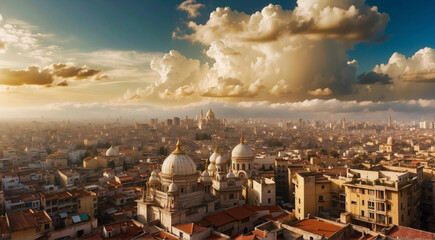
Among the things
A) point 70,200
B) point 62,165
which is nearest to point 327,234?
point 70,200

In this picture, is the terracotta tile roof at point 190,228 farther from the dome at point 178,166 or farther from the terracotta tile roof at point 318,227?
the terracotta tile roof at point 318,227

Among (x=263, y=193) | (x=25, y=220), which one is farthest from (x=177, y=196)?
(x=25, y=220)

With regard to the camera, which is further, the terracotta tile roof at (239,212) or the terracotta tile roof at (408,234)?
the terracotta tile roof at (239,212)

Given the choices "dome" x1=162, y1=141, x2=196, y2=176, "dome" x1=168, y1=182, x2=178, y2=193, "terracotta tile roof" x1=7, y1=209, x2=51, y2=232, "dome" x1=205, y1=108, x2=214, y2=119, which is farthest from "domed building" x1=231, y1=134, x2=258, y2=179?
"dome" x1=205, y1=108, x2=214, y2=119

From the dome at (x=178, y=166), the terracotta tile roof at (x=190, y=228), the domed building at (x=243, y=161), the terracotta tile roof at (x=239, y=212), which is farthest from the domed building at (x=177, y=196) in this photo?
the domed building at (x=243, y=161)

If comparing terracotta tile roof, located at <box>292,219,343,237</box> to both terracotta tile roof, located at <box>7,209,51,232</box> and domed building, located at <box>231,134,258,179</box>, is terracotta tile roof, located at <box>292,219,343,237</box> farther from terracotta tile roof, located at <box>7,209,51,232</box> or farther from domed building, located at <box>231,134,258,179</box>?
terracotta tile roof, located at <box>7,209,51,232</box>

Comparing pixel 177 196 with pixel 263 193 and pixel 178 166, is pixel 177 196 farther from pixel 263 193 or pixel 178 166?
pixel 263 193
